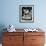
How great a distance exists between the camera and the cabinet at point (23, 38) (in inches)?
139

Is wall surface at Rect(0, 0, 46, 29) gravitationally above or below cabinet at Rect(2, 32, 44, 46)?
above

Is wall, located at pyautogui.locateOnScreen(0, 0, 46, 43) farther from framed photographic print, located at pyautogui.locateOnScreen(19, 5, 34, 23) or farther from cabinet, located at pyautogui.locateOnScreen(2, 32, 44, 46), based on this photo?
cabinet, located at pyautogui.locateOnScreen(2, 32, 44, 46)

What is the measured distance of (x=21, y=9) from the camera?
401cm

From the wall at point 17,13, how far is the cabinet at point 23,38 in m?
0.58

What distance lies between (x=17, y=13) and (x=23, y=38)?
0.92 m

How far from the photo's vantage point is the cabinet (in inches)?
139

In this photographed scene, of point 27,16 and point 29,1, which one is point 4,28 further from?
point 29,1

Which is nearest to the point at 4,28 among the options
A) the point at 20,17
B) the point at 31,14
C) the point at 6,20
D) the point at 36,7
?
the point at 6,20

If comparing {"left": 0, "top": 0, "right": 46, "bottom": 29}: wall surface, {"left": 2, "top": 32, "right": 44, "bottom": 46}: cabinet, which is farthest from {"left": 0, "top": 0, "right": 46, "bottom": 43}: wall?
{"left": 2, "top": 32, "right": 44, "bottom": 46}: cabinet

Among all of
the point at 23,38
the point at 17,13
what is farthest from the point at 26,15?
the point at 23,38

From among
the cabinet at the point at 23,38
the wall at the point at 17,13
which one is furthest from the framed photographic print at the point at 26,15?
the cabinet at the point at 23,38

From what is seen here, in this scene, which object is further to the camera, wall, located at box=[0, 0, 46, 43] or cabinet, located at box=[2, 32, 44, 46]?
wall, located at box=[0, 0, 46, 43]

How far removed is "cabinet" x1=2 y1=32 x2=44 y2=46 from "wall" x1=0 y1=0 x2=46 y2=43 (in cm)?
58

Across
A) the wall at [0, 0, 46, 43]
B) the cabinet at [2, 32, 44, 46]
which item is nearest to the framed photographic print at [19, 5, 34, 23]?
the wall at [0, 0, 46, 43]
